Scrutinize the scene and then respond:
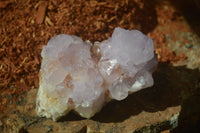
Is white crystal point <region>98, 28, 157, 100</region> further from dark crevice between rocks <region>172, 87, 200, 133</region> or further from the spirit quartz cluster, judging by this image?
dark crevice between rocks <region>172, 87, 200, 133</region>

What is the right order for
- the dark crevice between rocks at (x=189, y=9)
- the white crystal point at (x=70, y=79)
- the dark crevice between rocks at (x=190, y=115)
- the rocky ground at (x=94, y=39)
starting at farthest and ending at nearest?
1. the dark crevice between rocks at (x=189, y=9)
2. the dark crevice between rocks at (x=190, y=115)
3. the rocky ground at (x=94, y=39)
4. the white crystal point at (x=70, y=79)

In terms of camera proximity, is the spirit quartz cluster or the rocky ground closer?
the spirit quartz cluster

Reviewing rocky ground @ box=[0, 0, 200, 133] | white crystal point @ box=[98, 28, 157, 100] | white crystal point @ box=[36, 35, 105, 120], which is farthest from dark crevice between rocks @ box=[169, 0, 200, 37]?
white crystal point @ box=[36, 35, 105, 120]

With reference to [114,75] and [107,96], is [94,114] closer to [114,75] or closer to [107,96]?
[107,96]

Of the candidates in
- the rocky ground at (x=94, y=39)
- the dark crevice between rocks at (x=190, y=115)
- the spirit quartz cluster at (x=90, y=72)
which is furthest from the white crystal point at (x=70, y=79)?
the dark crevice between rocks at (x=190, y=115)

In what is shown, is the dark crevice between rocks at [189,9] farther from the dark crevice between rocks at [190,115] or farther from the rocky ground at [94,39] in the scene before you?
the dark crevice between rocks at [190,115]

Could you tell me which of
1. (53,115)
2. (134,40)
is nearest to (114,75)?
(134,40)

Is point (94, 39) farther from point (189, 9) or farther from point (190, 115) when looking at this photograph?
point (189, 9)
